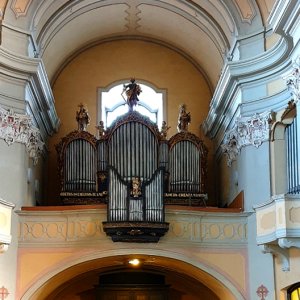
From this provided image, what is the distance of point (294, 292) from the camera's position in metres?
16.1

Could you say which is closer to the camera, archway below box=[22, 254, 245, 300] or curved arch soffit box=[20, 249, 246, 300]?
curved arch soffit box=[20, 249, 246, 300]

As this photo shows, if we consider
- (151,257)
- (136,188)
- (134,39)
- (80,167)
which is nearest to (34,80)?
(80,167)

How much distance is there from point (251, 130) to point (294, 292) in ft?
12.3

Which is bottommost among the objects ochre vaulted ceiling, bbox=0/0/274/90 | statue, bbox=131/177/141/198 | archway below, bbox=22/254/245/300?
archway below, bbox=22/254/245/300

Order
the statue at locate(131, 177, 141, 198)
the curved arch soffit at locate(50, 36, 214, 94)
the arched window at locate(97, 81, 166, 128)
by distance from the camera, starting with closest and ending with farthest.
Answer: the statue at locate(131, 177, 141, 198) → the curved arch soffit at locate(50, 36, 214, 94) → the arched window at locate(97, 81, 166, 128)

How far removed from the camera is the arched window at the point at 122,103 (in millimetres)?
22484

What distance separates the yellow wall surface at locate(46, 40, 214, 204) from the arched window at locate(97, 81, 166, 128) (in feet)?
0.52

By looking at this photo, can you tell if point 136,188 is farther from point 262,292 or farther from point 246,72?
point 246,72

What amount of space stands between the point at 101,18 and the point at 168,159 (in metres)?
4.99

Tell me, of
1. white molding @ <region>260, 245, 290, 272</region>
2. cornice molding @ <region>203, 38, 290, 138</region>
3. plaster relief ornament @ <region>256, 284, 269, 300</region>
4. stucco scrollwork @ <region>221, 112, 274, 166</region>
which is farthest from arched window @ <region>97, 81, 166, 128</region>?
white molding @ <region>260, 245, 290, 272</region>

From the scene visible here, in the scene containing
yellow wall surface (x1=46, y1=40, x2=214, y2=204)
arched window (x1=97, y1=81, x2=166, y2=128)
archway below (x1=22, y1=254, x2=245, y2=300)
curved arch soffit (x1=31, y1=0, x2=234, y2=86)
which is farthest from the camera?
arched window (x1=97, y1=81, x2=166, y2=128)

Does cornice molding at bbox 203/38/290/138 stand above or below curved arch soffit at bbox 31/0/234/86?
below

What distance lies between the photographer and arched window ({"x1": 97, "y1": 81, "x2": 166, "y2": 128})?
22484 millimetres

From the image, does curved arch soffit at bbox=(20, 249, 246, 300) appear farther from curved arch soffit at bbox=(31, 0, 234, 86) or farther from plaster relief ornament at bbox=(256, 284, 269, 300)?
curved arch soffit at bbox=(31, 0, 234, 86)
